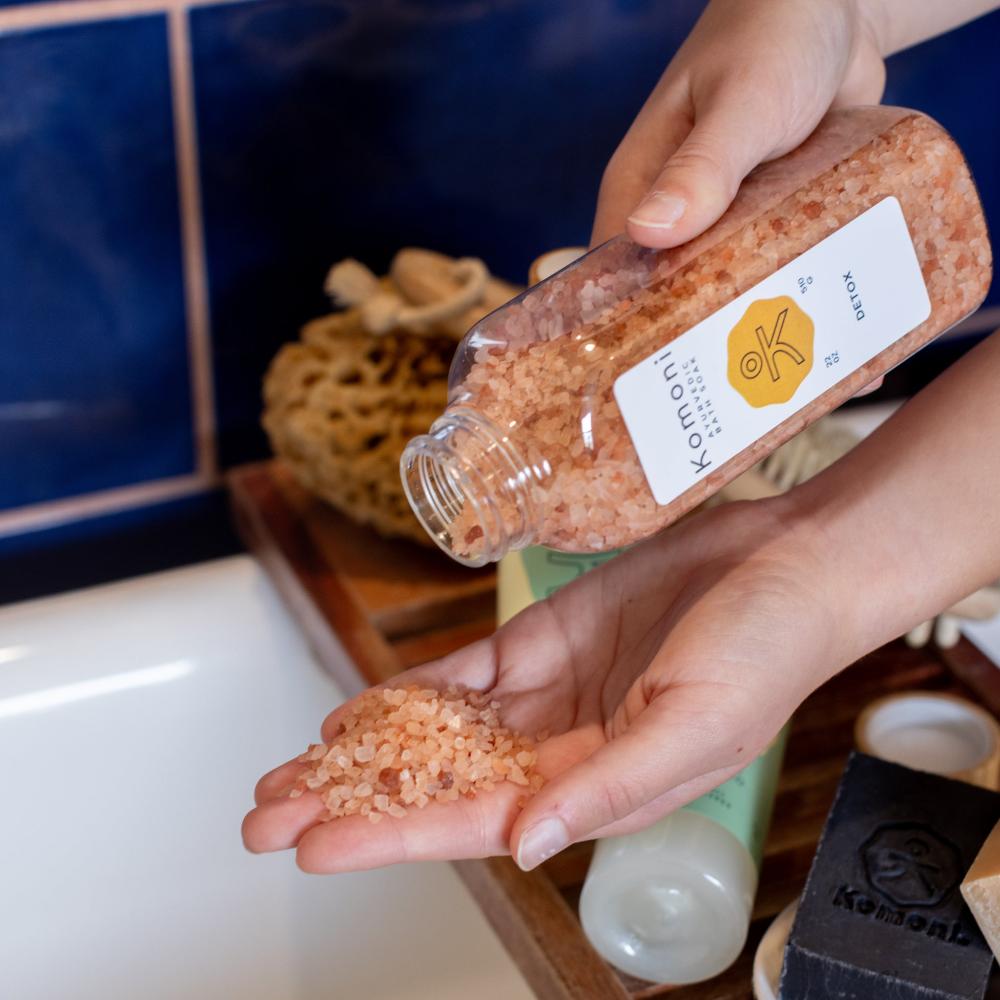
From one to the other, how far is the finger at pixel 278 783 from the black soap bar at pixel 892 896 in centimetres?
24

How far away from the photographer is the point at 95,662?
0.84 metres

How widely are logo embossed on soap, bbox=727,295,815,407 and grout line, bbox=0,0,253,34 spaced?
48 cm

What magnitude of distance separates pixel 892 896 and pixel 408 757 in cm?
23

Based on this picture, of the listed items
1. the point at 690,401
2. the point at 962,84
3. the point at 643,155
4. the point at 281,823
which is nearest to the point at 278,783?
the point at 281,823

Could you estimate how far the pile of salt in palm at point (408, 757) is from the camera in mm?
600

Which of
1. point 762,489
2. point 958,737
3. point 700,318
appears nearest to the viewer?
point 700,318

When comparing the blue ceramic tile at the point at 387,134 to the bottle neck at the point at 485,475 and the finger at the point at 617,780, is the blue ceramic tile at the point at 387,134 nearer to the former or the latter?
the bottle neck at the point at 485,475

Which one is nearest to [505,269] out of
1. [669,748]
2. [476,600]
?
[476,600]

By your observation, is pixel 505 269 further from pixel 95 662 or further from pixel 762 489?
pixel 95 662

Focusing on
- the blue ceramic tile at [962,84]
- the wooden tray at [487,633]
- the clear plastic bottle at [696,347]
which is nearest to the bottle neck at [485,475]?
the clear plastic bottle at [696,347]

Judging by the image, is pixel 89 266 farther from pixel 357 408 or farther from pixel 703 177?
pixel 703 177

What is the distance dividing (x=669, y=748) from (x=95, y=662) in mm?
423

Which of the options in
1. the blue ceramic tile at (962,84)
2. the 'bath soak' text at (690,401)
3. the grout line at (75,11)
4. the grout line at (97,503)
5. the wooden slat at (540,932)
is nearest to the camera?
the 'bath soak' text at (690,401)

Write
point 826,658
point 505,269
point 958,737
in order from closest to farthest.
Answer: point 826,658 < point 958,737 < point 505,269
